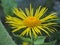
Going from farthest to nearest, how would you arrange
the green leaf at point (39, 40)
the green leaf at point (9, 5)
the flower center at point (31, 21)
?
the green leaf at point (9, 5), the flower center at point (31, 21), the green leaf at point (39, 40)

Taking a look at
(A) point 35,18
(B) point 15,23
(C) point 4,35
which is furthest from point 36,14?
(C) point 4,35

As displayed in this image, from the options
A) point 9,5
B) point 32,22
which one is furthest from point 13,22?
point 9,5

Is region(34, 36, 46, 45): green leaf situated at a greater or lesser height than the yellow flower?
lesser

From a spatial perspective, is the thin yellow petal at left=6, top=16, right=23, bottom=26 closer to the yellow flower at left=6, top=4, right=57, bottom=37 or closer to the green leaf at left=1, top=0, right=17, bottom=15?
the yellow flower at left=6, top=4, right=57, bottom=37

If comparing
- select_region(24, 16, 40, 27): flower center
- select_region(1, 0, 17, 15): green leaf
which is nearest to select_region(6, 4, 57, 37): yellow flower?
select_region(24, 16, 40, 27): flower center

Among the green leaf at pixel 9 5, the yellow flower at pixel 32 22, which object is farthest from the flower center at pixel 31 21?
the green leaf at pixel 9 5

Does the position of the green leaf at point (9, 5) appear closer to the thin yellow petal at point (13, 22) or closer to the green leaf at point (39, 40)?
the thin yellow petal at point (13, 22)

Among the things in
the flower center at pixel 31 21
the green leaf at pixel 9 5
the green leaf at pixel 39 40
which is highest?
the green leaf at pixel 9 5
